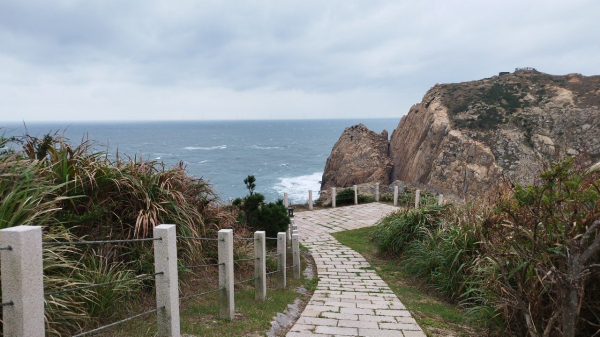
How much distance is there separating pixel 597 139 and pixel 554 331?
97.8 feet

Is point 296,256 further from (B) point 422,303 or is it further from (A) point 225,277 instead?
(A) point 225,277

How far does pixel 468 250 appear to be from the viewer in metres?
6.02

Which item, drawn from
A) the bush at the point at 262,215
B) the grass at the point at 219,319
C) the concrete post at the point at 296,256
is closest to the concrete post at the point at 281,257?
the grass at the point at 219,319

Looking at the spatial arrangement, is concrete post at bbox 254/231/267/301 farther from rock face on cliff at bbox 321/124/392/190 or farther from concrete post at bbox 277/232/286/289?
rock face on cliff at bbox 321/124/392/190

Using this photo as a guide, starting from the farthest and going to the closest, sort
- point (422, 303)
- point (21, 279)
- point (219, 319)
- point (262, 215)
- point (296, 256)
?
point (262, 215), point (296, 256), point (422, 303), point (219, 319), point (21, 279)

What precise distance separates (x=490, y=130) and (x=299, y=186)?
21311 mm

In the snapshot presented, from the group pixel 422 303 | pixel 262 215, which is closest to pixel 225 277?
pixel 422 303

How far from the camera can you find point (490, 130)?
94.9ft

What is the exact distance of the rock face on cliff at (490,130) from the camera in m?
25.4

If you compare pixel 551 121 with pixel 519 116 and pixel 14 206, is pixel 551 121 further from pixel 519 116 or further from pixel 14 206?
pixel 14 206

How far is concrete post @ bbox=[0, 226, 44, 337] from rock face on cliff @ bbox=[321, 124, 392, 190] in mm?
28538

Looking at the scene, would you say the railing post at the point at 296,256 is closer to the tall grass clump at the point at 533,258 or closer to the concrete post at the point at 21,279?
the tall grass clump at the point at 533,258

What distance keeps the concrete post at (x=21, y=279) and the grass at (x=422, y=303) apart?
3.87m

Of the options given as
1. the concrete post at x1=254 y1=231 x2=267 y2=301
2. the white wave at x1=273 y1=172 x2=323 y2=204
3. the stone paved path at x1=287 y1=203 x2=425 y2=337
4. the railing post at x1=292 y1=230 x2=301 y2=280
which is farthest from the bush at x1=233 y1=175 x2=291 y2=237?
the white wave at x1=273 y1=172 x2=323 y2=204
